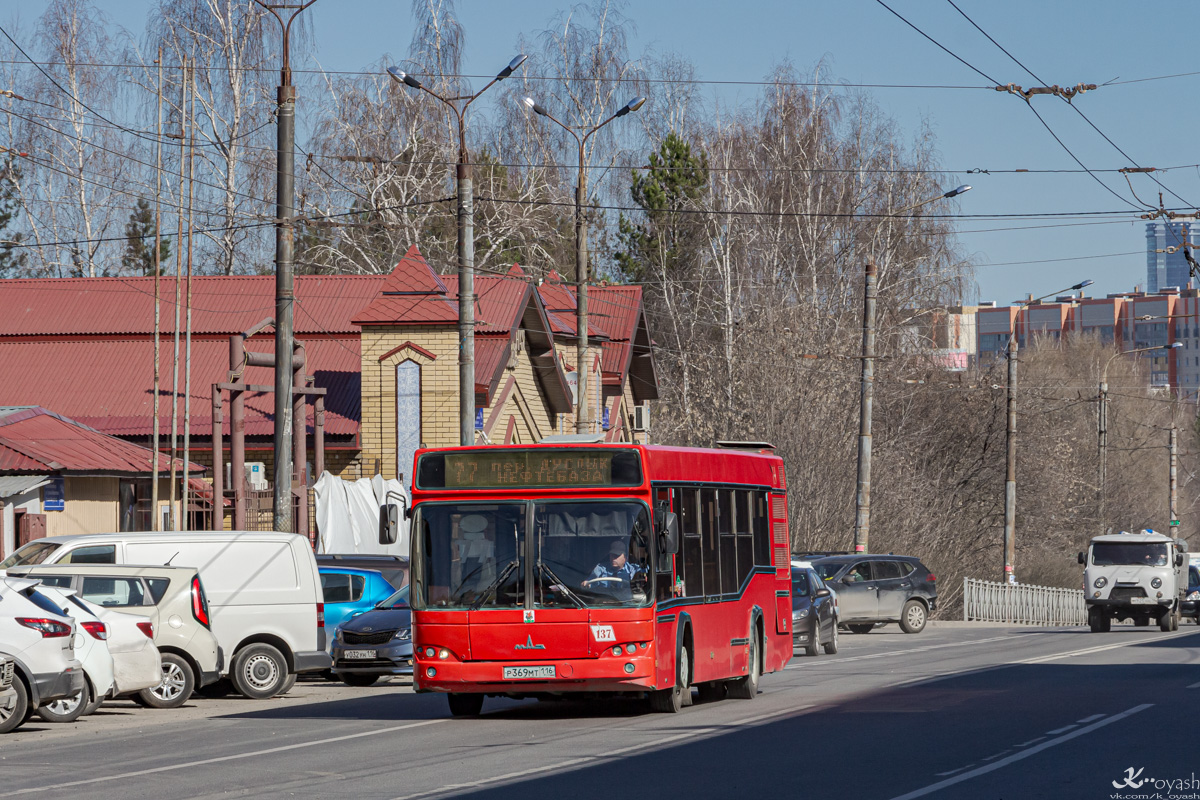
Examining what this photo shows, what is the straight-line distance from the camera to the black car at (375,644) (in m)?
21.4

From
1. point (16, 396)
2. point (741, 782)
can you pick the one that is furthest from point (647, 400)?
point (741, 782)

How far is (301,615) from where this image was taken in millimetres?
19875

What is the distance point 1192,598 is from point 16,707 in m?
39.6

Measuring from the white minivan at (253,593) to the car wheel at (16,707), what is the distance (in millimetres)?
4104

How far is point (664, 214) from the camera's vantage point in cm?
6178

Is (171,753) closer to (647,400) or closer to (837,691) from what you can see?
(837,691)

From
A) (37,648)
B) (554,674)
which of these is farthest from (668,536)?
(37,648)

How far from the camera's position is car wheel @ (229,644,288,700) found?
19.8 meters

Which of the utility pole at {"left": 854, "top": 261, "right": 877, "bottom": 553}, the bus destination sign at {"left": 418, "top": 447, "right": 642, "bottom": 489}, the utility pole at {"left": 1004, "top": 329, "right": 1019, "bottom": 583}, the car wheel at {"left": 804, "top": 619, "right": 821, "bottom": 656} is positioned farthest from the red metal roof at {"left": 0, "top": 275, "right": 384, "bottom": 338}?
the bus destination sign at {"left": 418, "top": 447, "right": 642, "bottom": 489}

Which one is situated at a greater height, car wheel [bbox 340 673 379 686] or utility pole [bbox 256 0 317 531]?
utility pole [bbox 256 0 317 531]

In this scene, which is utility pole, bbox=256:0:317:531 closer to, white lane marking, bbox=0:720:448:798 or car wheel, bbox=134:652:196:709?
car wheel, bbox=134:652:196:709

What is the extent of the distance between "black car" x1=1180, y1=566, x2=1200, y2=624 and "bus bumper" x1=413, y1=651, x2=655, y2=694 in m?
34.5

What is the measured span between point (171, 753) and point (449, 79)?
4660 centimetres

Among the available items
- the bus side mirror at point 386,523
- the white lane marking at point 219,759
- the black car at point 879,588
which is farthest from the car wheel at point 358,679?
the black car at point 879,588
